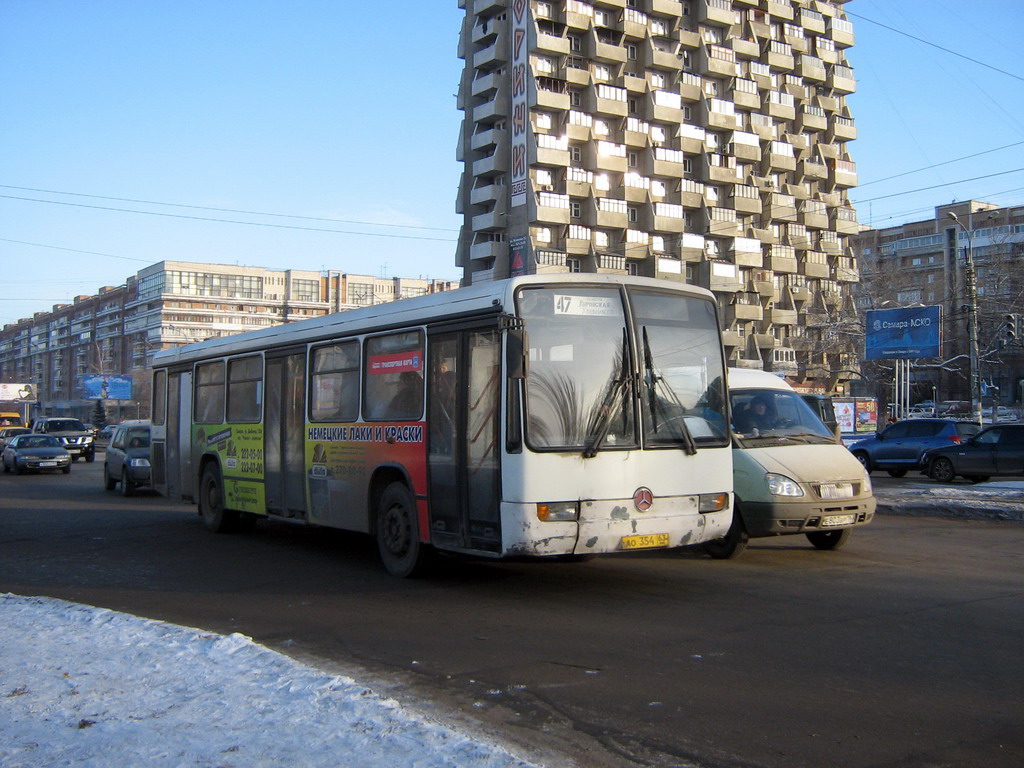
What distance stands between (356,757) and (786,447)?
7990 millimetres

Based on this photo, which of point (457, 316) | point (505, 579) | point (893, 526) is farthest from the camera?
point (893, 526)

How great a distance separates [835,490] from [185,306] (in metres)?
127

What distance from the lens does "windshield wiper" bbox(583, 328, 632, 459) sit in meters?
8.40

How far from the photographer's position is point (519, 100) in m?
65.6

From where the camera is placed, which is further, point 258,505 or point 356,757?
point 258,505

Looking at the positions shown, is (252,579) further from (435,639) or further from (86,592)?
(435,639)

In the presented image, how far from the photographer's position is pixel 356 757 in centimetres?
434

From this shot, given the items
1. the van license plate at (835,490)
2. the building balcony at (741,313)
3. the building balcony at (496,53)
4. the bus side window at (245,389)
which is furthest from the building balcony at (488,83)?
the van license plate at (835,490)

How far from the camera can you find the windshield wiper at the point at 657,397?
8.84 metres

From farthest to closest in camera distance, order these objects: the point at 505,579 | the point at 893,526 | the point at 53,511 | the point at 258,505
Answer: the point at 53,511 < the point at 893,526 < the point at 258,505 < the point at 505,579

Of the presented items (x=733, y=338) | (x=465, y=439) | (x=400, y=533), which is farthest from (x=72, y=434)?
(x=733, y=338)

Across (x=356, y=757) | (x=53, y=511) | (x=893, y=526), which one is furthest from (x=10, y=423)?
(x=356, y=757)

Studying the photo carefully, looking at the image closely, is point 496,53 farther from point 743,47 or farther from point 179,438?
point 179,438

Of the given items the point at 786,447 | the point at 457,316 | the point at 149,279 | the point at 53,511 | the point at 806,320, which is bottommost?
the point at 53,511
